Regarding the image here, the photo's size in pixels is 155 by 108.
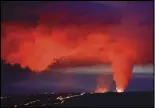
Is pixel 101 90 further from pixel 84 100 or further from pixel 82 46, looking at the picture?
pixel 82 46

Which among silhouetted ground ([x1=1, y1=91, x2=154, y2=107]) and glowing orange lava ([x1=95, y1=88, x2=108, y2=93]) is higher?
glowing orange lava ([x1=95, y1=88, x2=108, y2=93])

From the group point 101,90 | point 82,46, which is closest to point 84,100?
point 101,90

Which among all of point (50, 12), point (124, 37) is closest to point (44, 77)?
point (50, 12)

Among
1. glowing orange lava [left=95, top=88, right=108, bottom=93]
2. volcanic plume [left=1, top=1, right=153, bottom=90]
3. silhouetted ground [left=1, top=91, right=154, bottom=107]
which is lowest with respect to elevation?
silhouetted ground [left=1, top=91, right=154, bottom=107]

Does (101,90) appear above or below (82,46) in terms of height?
below

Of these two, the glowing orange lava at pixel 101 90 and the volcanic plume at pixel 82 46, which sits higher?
the volcanic plume at pixel 82 46
